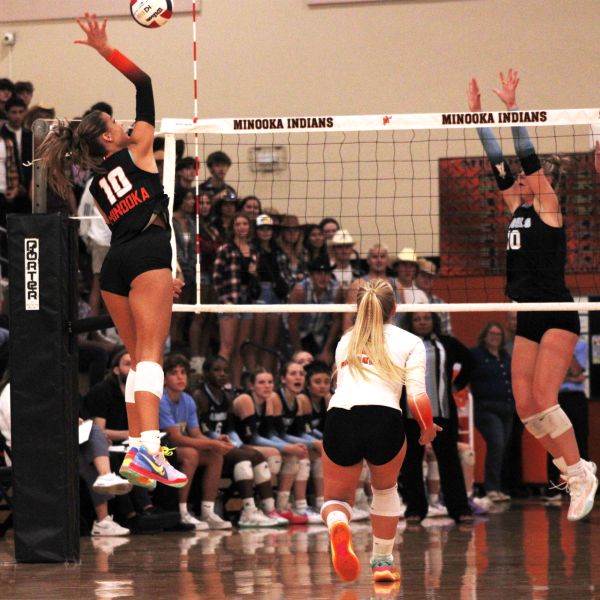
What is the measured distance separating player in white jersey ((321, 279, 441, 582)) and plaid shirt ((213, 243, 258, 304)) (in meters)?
4.02

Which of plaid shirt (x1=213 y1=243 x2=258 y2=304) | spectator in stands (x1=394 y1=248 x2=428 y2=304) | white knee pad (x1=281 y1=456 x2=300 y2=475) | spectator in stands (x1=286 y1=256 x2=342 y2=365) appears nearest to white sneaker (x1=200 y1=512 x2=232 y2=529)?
white knee pad (x1=281 y1=456 x2=300 y2=475)

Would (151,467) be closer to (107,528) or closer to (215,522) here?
(107,528)

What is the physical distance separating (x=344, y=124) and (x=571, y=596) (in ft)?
10.2

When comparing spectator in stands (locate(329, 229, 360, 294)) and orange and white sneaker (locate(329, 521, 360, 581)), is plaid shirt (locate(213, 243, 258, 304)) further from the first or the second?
orange and white sneaker (locate(329, 521, 360, 581))

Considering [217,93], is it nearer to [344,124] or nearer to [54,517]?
[344,124]

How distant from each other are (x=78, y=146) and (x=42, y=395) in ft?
7.09

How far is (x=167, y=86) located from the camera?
41.4 feet

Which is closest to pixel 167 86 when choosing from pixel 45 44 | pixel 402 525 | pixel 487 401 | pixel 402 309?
pixel 45 44

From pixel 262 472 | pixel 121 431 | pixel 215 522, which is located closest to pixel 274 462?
pixel 262 472

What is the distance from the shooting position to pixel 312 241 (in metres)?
10.4

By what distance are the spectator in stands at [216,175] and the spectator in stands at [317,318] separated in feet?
4.01

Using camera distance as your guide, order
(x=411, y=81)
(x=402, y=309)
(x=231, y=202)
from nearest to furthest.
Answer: (x=402, y=309) → (x=231, y=202) → (x=411, y=81)

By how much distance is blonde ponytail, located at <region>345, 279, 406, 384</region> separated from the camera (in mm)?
5309

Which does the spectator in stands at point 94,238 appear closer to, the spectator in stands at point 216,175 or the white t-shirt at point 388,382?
the spectator in stands at point 216,175
